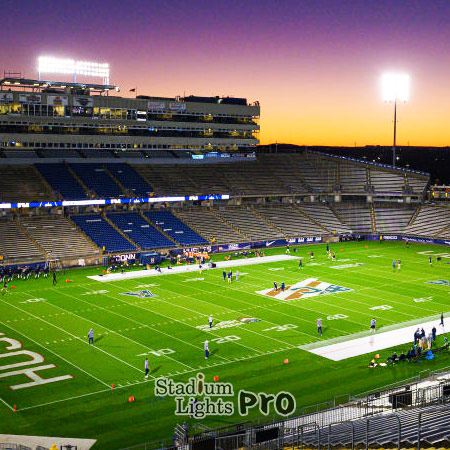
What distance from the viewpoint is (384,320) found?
111 ft

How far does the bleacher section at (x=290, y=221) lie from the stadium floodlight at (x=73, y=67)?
22.5 meters

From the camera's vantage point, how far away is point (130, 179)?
6488 centimetres

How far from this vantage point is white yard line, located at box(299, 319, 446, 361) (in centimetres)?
2819

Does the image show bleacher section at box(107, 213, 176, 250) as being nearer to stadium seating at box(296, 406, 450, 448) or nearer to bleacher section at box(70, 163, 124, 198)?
bleacher section at box(70, 163, 124, 198)

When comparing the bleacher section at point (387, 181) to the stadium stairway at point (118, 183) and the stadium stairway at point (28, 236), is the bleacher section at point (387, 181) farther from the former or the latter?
the stadium stairway at point (28, 236)

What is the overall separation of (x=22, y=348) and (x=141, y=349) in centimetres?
544

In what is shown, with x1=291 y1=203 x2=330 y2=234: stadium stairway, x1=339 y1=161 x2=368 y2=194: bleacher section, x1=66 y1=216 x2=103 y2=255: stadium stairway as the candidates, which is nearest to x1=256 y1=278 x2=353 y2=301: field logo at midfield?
x1=66 y1=216 x2=103 y2=255: stadium stairway

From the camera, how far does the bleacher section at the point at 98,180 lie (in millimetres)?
60531

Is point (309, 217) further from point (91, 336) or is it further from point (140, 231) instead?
point (91, 336)

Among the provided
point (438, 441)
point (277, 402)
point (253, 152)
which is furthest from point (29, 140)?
point (438, 441)

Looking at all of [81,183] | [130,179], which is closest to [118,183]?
[130,179]

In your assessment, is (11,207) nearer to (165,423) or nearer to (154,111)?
(154,111)

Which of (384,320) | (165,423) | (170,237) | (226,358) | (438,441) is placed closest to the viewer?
(438,441)

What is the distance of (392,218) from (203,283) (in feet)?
108
